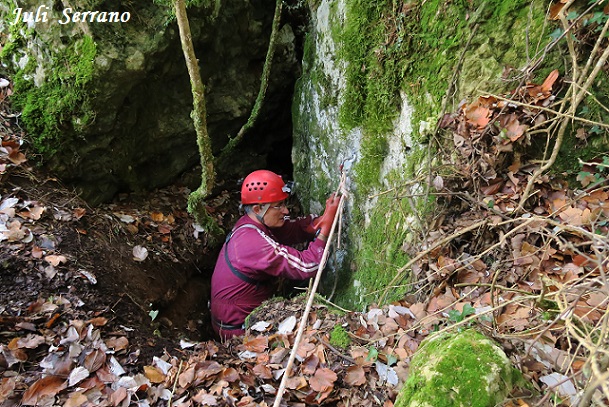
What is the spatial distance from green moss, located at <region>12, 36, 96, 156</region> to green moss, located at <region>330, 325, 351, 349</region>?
3.49 m

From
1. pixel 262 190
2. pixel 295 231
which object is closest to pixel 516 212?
pixel 262 190

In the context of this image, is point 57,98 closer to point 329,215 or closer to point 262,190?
point 262,190

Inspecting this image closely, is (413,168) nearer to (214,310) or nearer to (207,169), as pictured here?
(207,169)

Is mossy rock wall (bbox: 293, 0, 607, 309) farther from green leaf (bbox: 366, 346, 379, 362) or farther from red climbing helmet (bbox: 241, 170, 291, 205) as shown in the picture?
red climbing helmet (bbox: 241, 170, 291, 205)

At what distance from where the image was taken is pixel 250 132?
646cm

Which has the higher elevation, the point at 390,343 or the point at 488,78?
the point at 488,78

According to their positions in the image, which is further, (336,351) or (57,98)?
(57,98)

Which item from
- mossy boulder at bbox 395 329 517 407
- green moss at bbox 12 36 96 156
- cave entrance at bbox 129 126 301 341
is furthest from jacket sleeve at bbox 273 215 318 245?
mossy boulder at bbox 395 329 517 407

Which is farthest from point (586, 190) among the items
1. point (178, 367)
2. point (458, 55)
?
point (178, 367)

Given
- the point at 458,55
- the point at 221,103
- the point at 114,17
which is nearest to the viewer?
the point at 458,55

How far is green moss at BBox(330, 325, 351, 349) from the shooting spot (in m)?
3.03

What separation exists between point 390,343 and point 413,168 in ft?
5.06

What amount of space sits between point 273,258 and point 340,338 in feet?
4.11

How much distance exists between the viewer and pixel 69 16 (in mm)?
4070
